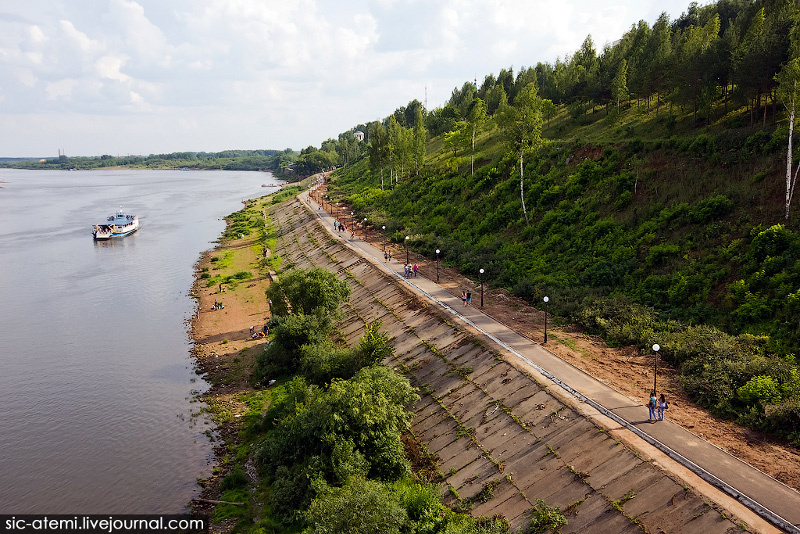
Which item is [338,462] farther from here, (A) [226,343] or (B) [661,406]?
(A) [226,343]

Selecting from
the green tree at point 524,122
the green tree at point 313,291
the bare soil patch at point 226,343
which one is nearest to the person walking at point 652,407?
the bare soil patch at point 226,343

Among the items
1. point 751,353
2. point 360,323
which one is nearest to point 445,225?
point 360,323

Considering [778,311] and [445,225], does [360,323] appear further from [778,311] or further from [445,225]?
[778,311]

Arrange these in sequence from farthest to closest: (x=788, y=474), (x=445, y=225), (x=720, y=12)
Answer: (x=720, y=12), (x=445, y=225), (x=788, y=474)

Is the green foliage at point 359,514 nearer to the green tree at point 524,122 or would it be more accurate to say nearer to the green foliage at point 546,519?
the green foliage at point 546,519

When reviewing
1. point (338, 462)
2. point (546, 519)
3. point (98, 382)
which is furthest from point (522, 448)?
point (98, 382)
